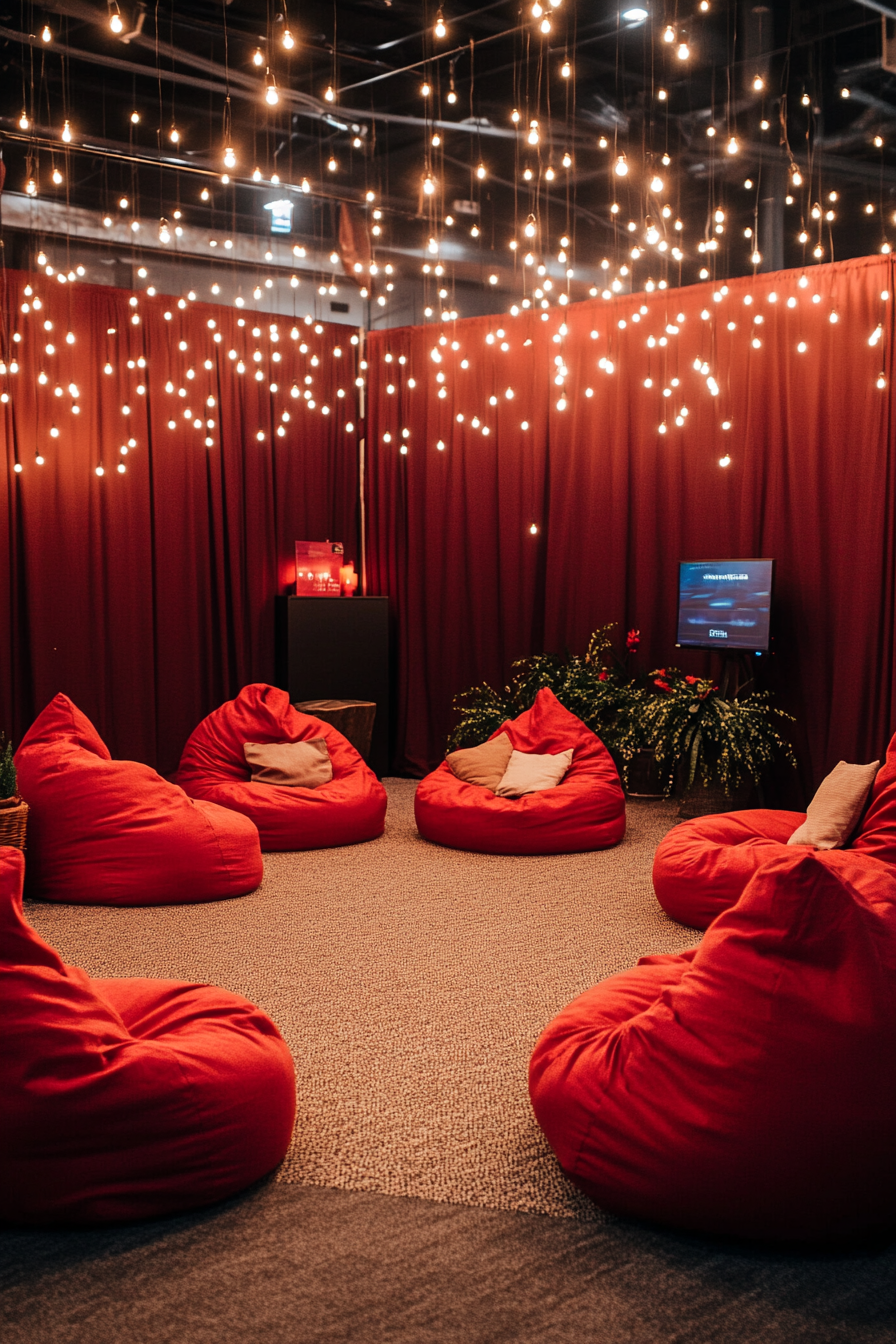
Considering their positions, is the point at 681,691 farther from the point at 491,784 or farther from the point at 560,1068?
the point at 560,1068

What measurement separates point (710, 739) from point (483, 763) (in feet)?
4.27

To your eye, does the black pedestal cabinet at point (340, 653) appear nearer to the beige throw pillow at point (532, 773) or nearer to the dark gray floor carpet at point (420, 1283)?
the beige throw pillow at point (532, 773)

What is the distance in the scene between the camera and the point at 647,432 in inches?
265

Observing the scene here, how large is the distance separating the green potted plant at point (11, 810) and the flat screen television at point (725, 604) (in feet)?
12.7

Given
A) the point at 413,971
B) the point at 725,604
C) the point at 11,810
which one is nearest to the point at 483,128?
the point at 725,604

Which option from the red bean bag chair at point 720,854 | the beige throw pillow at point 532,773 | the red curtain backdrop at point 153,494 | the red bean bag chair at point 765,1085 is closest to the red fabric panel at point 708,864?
the red bean bag chair at point 720,854

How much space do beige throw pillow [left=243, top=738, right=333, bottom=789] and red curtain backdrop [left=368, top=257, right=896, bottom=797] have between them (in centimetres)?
203

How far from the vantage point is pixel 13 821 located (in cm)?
415

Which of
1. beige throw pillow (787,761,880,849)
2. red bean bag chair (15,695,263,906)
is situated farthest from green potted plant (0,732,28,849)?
beige throw pillow (787,761,880,849)

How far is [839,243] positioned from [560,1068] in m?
5.40

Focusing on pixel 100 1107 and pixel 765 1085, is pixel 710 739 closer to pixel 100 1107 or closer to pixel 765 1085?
pixel 765 1085

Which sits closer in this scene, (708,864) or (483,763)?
(708,864)

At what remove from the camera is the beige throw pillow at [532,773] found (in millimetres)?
5379

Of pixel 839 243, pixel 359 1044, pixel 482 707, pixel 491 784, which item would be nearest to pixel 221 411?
pixel 482 707
